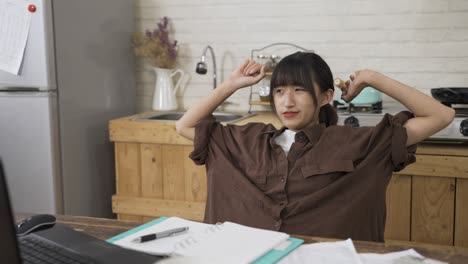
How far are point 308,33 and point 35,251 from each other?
220cm

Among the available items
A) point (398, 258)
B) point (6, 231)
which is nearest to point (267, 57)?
point (398, 258)

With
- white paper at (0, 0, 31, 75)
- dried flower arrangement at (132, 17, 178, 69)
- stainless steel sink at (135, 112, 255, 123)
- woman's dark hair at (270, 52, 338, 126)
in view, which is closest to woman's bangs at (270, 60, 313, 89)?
woman's dark hair at (270, 52, 338, 126)

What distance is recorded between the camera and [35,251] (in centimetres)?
101

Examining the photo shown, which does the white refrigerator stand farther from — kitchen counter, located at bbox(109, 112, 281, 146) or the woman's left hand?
the woman's left hand

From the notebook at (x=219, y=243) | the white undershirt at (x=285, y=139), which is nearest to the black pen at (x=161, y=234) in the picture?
the notebook at (x=219, y=243)

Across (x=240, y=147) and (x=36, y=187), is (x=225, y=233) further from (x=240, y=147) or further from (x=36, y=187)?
(x=36, y=187)

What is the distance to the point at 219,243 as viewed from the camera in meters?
1.07

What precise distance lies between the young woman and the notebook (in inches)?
13.5

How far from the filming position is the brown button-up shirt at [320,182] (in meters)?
1.47

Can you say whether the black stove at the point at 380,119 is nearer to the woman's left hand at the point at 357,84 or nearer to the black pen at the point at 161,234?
the woman's left hand at the point at 357,84

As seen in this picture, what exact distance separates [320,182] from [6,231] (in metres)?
0.97

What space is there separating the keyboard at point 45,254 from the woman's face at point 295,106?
777mm

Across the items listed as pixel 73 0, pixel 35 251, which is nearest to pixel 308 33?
pixel 73 0

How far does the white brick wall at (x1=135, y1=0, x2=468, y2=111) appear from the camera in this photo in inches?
107
